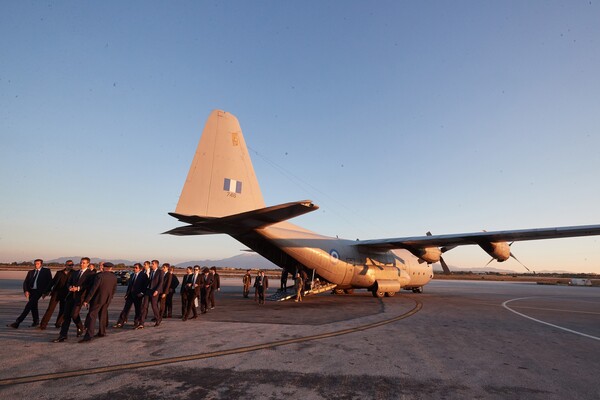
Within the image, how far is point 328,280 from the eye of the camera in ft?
61.1

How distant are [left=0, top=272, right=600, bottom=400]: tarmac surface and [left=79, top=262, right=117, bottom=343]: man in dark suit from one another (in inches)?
11.4

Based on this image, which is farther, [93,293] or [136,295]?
[136,295]

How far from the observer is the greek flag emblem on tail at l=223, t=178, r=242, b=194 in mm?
12672

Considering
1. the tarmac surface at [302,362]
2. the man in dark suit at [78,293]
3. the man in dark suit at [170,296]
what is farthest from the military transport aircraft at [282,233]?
the tarmac surface at [302,362]

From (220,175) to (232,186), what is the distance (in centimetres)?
71

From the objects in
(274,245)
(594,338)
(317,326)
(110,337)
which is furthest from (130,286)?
(594,338)

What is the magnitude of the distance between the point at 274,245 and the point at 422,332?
8101mm

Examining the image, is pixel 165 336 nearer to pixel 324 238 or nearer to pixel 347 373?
pixel 347 373

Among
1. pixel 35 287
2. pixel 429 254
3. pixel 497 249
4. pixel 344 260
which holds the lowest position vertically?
pixel 35 287

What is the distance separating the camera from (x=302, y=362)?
19.1 ft

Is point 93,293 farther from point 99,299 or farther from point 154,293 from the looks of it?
point 154,293

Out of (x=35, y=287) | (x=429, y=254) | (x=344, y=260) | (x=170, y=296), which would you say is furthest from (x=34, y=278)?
(x=429, y=254)

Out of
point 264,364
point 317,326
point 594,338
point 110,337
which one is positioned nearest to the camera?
point 264,364

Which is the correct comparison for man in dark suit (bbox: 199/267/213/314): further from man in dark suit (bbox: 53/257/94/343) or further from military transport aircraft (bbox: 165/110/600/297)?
man in dark suit (bbox: 53/257/94/343)
